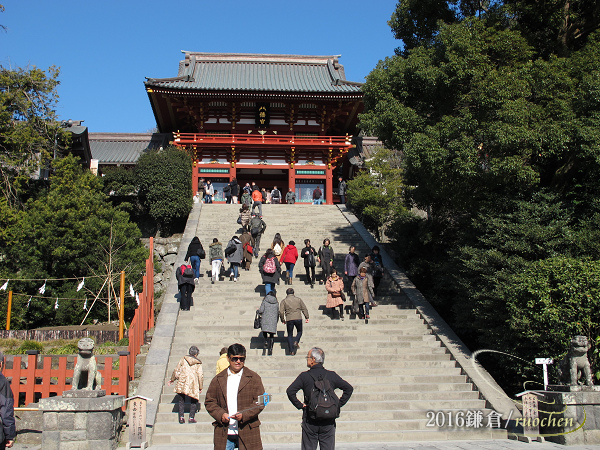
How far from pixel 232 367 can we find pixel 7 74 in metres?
16.5

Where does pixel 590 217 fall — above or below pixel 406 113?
below

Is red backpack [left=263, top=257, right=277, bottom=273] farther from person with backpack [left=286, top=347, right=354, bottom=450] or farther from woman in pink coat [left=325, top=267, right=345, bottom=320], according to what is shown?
person with backpack [left=286, top=347, right=354, bottom=450]

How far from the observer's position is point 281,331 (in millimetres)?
12117

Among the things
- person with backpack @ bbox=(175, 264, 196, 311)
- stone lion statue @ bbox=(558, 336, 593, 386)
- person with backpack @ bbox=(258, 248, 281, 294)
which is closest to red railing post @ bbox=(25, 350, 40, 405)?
person with backpack @ bbox=(175, 264, 196, 311)

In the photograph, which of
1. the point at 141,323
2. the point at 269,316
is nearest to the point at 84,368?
the point at 141,323

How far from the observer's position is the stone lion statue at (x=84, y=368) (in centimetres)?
739

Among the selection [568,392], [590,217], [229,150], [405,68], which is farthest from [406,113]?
[229,150]

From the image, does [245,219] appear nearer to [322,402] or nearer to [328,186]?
[328,186]

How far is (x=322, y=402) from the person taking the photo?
5.29m

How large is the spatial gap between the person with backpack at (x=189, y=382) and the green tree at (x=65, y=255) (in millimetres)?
8277

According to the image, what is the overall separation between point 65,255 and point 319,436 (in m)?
13.8

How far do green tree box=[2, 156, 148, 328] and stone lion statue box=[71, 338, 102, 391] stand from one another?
29.1 ft

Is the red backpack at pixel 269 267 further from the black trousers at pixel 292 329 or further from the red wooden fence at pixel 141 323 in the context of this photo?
the red wooden fence at pixel 141 323

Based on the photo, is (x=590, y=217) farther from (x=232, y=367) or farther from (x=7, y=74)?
(x=7, y=74)
